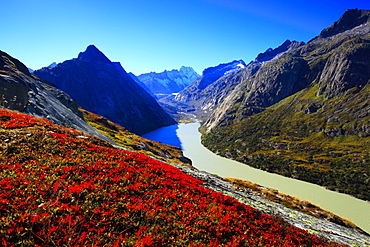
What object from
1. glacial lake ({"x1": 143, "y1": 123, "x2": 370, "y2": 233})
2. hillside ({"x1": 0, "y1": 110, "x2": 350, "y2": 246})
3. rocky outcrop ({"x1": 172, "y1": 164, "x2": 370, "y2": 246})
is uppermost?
hillside ({"x1": 0, "y1": 110, "x2": 350, "y2": 246})

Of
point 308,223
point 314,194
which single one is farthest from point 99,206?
point 314,194

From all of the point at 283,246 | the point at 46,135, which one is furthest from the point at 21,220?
the point at 283,246

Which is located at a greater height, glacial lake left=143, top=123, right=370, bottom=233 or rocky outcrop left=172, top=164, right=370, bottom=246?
rocky outcrop left=172, top=164, right=370, bottom=246

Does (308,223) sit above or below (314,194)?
above

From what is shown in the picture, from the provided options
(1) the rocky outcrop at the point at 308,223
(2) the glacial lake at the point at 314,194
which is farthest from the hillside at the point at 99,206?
(2) the glacial lake at the point at 314,194

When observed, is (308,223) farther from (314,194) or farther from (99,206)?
(314,194)

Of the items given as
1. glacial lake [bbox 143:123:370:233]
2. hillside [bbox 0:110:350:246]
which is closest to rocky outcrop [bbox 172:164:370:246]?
hillside [bbox 0:110:350:246]

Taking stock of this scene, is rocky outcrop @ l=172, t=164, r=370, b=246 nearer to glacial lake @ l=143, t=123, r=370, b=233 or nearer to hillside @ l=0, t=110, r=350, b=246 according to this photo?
hillside @ l=0, t=110, r=350, b=246

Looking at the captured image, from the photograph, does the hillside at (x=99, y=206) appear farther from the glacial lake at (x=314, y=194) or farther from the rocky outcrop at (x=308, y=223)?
the glacial lake at (x=314, y=194)

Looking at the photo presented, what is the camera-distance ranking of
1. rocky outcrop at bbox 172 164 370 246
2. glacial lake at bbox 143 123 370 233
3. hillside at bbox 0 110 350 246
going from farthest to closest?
glacial lake at bbox 143 123 370 233 < rocky outcrop at bbox 172 164 370 246 < hillside at bbox 0 110 350 246
